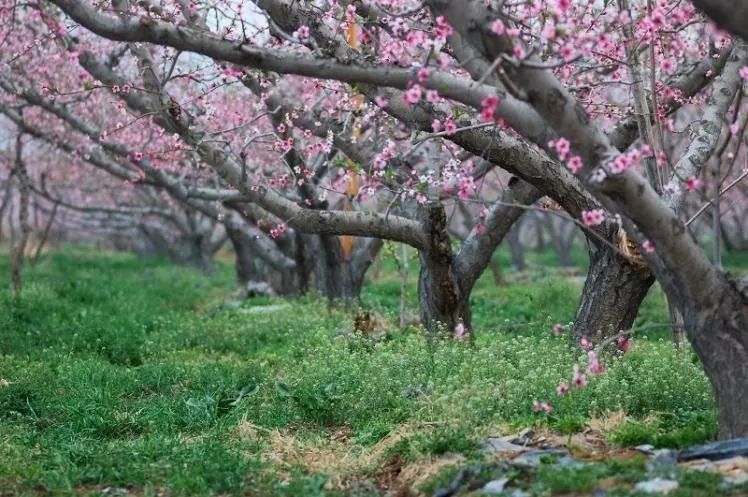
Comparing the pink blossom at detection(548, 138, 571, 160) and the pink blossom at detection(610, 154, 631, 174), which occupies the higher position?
the pink blossom at detection(548, 138, 571, 160)

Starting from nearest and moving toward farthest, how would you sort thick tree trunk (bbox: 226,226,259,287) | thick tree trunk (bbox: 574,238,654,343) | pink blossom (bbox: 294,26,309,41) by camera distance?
pink blossom (bbox: 294,26,309,41), thick tree trunk (bbox: 574,238,654,343), thick tree trunk (bbox: 226,226,259,287)

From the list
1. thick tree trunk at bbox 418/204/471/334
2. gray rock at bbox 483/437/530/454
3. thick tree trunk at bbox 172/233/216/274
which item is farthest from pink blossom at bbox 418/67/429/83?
thick tree trunk at bbox 172/233/216/274

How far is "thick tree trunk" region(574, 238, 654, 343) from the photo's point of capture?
349 inches

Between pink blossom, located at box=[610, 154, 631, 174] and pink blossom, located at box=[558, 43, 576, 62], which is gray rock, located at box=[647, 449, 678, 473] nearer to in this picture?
pink blossom, located at box=[610, 154, 631, 174]

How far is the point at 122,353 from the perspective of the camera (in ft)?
36.6

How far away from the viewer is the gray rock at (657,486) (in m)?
5.02

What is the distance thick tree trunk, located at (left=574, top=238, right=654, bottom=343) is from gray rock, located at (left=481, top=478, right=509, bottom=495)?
3628 mm

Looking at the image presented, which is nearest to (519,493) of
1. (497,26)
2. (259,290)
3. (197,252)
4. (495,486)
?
(495,486)

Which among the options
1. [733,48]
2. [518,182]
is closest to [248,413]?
[518,182]

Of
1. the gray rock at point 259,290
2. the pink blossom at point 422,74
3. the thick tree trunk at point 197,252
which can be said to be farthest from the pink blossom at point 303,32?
the thick tree trunk at point 197,252

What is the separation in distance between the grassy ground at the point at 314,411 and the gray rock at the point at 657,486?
0.27ft

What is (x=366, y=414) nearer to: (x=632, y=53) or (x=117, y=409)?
(x=117, y=409)

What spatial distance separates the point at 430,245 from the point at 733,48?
3569 mm

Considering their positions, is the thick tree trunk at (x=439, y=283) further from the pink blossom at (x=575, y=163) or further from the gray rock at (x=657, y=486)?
the gray rock at (x=657, y=486)
